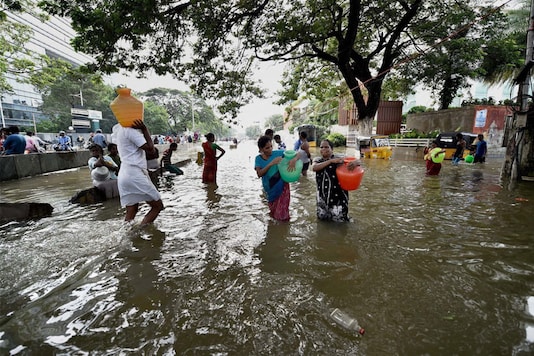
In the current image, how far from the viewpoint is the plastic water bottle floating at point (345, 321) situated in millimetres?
2062

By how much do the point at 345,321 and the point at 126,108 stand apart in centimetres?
362

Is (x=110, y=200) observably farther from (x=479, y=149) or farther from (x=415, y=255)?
(x=479, y=149)

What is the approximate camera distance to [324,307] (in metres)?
2.36

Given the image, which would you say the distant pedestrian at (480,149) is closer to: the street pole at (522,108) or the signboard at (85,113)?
the street pole at (522,108)

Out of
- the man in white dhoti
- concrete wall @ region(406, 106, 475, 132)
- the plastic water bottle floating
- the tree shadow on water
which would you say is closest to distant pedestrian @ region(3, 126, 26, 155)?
the man in white dhoti

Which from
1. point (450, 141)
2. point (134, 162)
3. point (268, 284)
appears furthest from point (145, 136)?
point (450, 141)

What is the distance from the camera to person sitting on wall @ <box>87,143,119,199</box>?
5.98 meters

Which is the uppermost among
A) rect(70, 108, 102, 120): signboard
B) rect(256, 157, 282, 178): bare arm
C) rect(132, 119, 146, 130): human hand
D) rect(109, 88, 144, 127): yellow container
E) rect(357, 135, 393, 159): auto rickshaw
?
rect(70, 108, 102, 120): signboard

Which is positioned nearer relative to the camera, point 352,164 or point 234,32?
point 352,164

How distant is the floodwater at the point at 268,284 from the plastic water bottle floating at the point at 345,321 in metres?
0.06

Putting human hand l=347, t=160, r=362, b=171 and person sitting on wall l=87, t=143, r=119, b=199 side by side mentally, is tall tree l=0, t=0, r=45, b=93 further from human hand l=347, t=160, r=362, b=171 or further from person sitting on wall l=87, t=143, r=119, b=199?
human hand l=347, t=160, r=362, b=171

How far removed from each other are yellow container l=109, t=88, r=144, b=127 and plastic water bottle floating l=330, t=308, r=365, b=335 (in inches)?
136

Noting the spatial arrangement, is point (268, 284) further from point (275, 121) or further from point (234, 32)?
point (275, 121)

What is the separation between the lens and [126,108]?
373 cm
